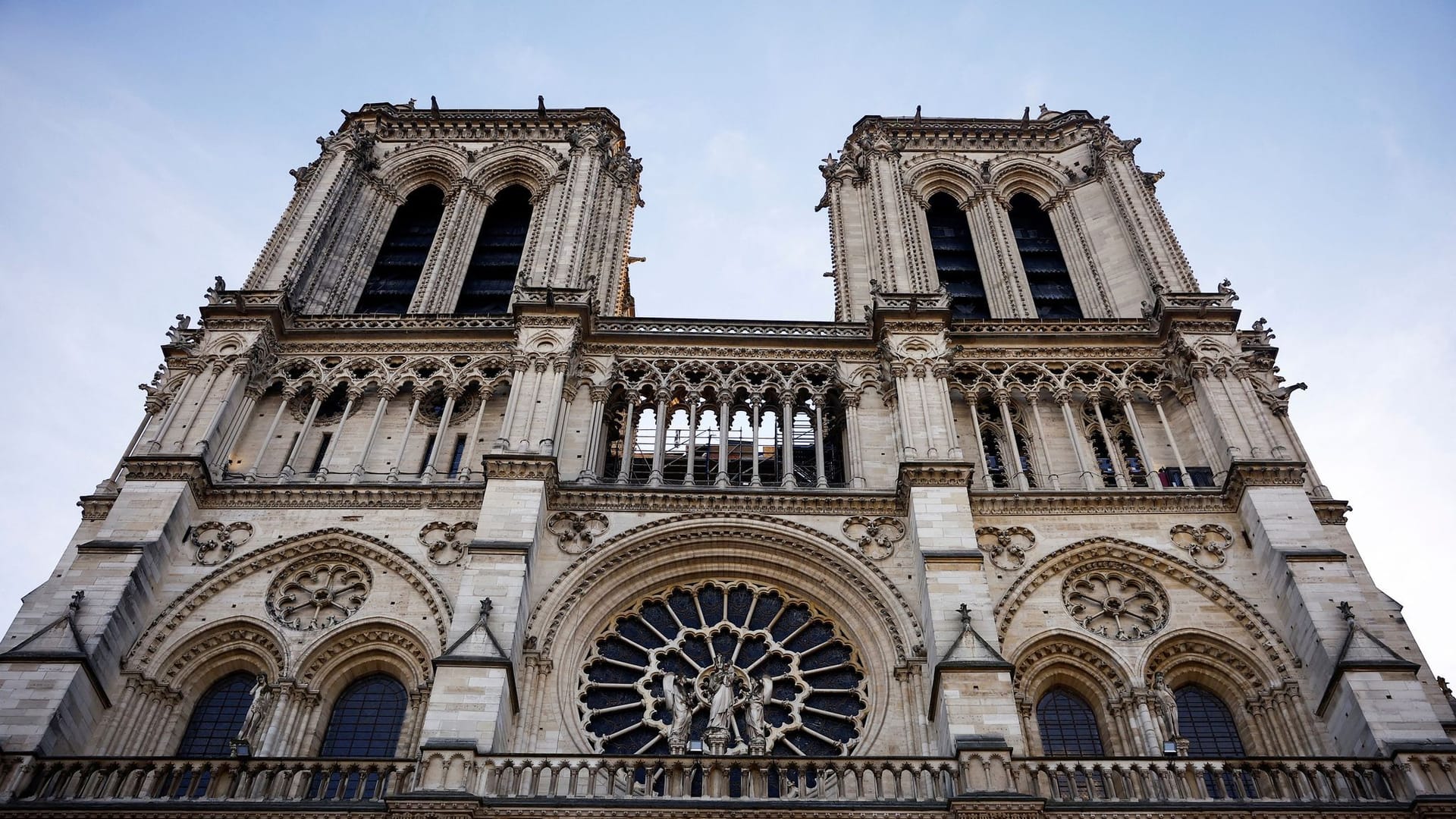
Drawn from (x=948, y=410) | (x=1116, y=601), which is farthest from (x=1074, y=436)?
(x=1116, y=601)

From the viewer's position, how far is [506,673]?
17.3 m

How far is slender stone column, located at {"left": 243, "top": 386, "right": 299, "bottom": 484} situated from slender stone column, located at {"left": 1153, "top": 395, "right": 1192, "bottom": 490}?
16525mm

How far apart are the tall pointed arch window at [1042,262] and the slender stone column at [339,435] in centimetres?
1465

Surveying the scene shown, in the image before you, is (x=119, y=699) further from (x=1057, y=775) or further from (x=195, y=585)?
(x=1057, y=775)

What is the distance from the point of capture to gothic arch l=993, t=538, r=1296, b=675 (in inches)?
757

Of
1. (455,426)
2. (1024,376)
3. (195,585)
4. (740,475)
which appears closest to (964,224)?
(1024,376)

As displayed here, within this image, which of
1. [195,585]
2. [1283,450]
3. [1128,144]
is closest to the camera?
[195,585]

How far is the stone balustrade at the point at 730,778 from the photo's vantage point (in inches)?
620

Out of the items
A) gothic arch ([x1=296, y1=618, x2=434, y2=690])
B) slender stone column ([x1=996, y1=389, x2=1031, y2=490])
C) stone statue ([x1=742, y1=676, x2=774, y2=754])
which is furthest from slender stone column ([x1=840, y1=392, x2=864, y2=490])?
gothic arch ([x1=296, y1=618, x2=434, y2=690])

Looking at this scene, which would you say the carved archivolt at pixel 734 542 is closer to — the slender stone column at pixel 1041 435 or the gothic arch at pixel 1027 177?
the slender stone column at pixel 1041 435

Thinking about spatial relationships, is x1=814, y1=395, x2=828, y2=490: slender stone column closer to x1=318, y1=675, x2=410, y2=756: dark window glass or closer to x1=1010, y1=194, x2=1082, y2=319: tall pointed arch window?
x1=1010, y1=194, x2=1082, y2=319: tall pointed arch window

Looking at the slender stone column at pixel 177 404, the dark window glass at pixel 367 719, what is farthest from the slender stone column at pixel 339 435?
the dark window glass at pixel 367 719

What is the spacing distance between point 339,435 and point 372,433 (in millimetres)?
631

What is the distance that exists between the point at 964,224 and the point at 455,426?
588 inches
